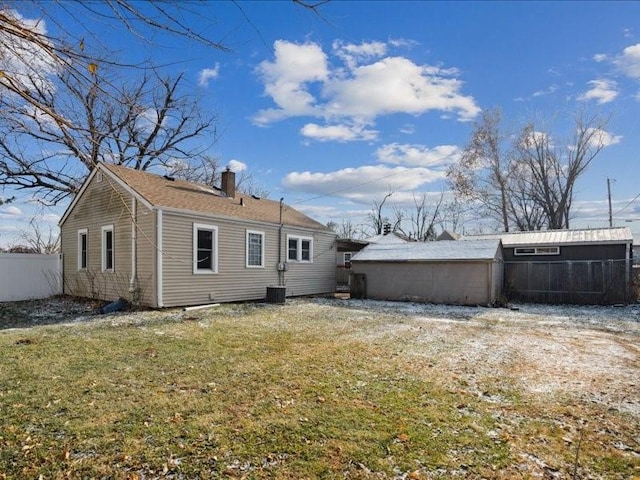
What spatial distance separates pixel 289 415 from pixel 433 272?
12.7m

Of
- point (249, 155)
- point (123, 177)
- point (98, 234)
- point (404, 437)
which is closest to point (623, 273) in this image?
point (249, 155)

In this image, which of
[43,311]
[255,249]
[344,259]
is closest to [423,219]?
[344,259]

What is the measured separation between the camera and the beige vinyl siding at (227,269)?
1198 centimetres

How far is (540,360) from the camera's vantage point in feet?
21.4

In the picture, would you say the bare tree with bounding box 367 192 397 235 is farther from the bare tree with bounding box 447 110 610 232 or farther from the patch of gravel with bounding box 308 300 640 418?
the patch of gravel with bounding box 308 300 640 418

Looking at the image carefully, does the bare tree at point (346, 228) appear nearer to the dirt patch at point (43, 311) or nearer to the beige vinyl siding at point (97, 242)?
the beige vinyl siding at point (97, 242)

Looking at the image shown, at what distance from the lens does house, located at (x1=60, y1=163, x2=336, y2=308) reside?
1191 cm

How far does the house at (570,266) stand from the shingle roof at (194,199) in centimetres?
898

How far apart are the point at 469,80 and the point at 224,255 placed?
11015 mm

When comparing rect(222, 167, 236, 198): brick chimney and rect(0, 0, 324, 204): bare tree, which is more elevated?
rect(222, 167, 236, 198): brick chimney

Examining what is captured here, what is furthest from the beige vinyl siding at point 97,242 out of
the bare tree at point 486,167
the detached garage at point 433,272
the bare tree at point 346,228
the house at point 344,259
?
the bare tree at point 346,228

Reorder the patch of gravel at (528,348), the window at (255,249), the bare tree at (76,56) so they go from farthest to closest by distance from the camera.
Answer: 1. the window at (255,249)
2. the patch of gravel at (528,348)
3. the bare tree at (76,56)

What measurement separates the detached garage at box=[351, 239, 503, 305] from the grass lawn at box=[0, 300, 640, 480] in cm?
824

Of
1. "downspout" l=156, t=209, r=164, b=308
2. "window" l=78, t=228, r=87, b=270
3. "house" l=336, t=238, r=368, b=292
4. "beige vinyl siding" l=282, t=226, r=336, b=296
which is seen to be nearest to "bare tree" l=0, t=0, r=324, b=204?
"downspout" l=156, t=209, r=164, b=308
